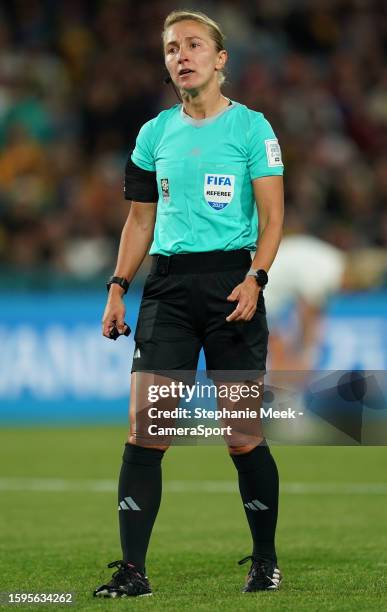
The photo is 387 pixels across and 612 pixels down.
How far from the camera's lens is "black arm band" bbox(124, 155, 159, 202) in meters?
6.10

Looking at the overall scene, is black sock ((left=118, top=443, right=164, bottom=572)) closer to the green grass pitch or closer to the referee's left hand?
the green grass pitch

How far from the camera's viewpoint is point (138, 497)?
5844mm

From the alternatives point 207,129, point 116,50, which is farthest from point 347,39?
point 207,129

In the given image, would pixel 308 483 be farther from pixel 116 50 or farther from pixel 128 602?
pixel 116 50

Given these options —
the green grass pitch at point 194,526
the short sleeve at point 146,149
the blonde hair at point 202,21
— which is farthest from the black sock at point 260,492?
the blonde hair at point 202,21

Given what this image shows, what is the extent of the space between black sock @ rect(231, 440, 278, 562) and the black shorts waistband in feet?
2.49

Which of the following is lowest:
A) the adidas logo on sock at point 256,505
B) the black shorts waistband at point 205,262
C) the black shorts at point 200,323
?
the adidas logo on sock at point 256,505

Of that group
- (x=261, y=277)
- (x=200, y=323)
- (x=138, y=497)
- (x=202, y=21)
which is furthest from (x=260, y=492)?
(x=202, y=21)

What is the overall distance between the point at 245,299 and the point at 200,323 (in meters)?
0.29

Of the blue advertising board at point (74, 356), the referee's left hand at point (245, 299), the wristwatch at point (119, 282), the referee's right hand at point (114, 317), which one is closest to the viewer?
the referee's left hand at point (245, 299)

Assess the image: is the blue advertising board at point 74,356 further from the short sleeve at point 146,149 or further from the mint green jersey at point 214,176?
the mint green jersey at point 214,176

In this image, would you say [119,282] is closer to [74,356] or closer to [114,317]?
[114,317]

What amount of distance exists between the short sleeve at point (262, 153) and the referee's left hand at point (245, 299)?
46 cm

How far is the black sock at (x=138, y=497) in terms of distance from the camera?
19.1 ft
